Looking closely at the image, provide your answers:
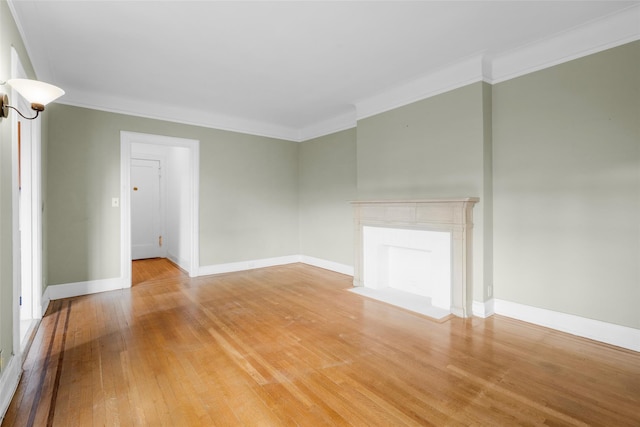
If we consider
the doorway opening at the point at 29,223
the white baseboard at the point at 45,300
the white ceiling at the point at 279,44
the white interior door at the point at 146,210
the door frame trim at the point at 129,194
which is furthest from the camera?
the white interior door at the point at 146,210

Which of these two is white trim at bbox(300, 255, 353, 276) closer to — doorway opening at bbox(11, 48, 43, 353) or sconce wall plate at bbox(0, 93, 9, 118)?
doorway opening at bbox(11, 48, 43, 353)

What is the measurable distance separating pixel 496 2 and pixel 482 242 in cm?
217

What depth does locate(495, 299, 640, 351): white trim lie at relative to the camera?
2.57 m

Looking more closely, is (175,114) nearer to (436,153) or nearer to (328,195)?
(328,195)

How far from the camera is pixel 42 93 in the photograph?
201 cm

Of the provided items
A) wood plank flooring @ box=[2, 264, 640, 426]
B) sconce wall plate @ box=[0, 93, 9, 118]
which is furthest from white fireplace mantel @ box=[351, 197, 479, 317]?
sconce wall plate @ box=[0, 93, 9, 118]

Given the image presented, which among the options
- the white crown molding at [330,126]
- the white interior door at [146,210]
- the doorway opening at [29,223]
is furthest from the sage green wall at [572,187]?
the white interior door at [146,210]

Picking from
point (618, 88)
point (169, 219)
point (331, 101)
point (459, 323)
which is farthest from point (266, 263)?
point (618, 88)

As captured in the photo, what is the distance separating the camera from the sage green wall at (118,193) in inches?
159

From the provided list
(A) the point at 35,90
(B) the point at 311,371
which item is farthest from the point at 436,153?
(A) the point at 35,90

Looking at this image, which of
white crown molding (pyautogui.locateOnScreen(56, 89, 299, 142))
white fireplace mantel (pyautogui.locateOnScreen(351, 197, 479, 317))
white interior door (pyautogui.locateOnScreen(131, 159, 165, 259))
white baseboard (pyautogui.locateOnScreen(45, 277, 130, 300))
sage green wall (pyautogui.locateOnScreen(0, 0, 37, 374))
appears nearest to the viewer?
sage green wall (pyautogui.locateOnScreen(0, 0, 37, 374))

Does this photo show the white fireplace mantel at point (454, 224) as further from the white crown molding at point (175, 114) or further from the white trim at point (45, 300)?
the white trim at point (45, 300)

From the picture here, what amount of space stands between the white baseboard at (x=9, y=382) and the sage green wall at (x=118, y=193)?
2.28m

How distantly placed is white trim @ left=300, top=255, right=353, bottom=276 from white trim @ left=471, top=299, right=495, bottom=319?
217cm
